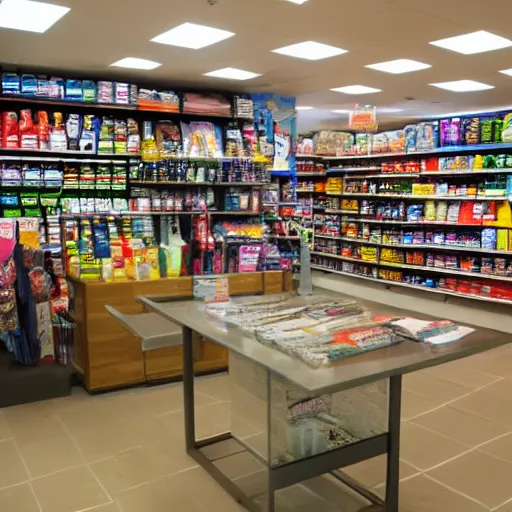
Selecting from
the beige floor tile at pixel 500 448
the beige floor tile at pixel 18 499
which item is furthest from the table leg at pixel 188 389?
the beige floor tile at pixel 500 448

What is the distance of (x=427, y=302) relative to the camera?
849cm

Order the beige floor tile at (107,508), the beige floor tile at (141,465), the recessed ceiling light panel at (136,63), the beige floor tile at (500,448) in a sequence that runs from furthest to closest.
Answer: the recessed ceiling light panel at (136,63) < the beige floor tile at (500,448) < the beige floor tile at (141,465) < the beige floor tile at (107,508)

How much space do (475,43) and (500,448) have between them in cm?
312

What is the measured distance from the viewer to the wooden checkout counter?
4.85m

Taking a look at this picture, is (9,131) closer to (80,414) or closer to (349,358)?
(80,414)

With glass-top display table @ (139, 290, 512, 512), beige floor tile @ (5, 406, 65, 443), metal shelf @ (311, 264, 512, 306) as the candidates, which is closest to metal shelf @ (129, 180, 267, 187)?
beige floor tile @ (5, 406, 65, 443)

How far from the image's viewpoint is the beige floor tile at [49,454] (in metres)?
3.55

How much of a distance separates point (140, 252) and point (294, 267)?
2637mm

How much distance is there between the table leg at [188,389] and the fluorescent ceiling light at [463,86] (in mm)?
4352

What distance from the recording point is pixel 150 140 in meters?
5.68

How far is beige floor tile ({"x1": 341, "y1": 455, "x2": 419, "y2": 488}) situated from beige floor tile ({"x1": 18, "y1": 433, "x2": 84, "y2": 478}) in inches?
69.0

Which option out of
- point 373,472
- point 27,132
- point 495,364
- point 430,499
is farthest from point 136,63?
point 495,364

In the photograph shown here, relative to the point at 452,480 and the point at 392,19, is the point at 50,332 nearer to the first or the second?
the point at 452,480

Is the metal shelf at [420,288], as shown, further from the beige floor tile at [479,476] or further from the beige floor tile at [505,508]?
the beige floor tile at [505,508]
